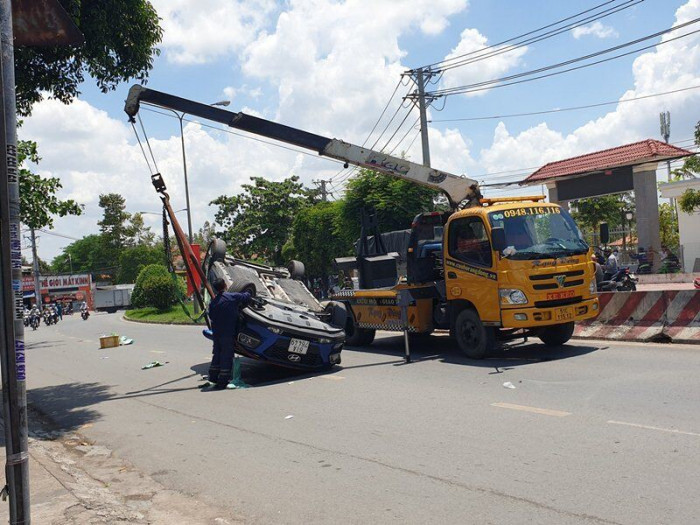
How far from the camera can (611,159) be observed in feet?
102

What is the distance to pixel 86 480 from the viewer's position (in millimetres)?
6449

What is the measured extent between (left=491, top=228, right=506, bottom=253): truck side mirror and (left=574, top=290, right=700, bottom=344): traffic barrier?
341 cm

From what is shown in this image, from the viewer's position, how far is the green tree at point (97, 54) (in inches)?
401

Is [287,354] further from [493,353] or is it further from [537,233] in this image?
[537,233]

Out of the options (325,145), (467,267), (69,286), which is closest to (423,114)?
(325,145)

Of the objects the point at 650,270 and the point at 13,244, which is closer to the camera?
the point at 13,244

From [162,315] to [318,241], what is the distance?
35.0 feet

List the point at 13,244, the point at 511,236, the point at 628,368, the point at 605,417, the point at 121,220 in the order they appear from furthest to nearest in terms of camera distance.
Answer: the point at 121,220, the point at 511,236, the point at 628,368, the point at 605,417, the point at 13,244

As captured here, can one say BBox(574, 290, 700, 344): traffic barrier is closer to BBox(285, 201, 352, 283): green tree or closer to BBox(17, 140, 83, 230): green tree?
BBox(17, 140, 83, 230): green tree

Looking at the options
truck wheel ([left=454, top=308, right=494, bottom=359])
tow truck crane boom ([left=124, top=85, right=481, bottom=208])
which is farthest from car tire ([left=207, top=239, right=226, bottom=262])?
truck wheel ([left=454, top=308, right=494, bottom=359])

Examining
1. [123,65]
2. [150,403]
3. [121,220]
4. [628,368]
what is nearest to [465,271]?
[628,368]

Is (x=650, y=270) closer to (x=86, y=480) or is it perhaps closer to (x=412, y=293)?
(x=412, y=293)

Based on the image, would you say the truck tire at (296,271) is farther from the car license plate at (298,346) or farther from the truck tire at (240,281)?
the car license plate at (298,346)

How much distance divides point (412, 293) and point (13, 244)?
373 inches
